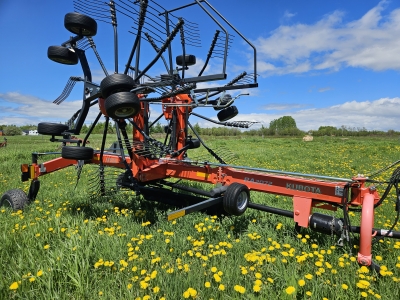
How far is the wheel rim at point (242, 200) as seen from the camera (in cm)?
345

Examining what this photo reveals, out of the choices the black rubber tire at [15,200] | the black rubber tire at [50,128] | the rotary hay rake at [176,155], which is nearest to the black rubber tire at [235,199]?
the rotary hay rake at [176,155]

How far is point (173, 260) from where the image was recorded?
3051 millimetres

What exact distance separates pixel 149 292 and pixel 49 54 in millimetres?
3694

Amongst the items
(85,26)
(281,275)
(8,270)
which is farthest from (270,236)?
(85,26)

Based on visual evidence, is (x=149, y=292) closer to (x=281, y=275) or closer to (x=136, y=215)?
(x=281, y=275)

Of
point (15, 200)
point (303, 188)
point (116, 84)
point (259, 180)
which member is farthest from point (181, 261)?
point (15, 200)

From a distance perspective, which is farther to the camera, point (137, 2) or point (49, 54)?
point (49, 54)

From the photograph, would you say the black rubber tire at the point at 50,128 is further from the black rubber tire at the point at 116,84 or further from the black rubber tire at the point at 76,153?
the black rubber tire at the point at 116,84

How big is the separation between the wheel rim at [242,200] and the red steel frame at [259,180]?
26cm

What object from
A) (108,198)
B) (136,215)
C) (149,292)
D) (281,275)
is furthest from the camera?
(108,198)

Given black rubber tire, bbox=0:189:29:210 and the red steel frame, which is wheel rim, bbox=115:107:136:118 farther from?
black rubber tire, bbox=0:189:29:210

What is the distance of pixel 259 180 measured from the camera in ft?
12.0

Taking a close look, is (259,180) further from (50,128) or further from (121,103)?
(50,128)

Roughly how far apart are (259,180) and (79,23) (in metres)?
3.29
